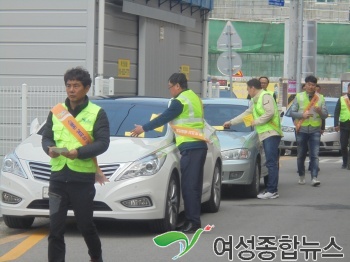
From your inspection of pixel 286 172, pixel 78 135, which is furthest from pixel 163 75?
pixel 78 135

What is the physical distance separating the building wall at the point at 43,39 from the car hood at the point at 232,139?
13.2 feet

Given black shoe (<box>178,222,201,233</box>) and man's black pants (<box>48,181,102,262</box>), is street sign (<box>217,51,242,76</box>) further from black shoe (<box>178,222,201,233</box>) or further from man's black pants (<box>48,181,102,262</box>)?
man's black pants (<box>48,181,102,262</box>)

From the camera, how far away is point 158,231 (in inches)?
426

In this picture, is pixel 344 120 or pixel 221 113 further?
pixel 344 120

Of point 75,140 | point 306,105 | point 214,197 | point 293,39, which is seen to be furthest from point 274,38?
point 75,140

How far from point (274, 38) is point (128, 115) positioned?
4419cm

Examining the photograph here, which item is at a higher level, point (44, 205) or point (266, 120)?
point (266, 120)

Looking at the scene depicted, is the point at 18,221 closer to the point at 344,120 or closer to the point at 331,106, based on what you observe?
the point at 344,120

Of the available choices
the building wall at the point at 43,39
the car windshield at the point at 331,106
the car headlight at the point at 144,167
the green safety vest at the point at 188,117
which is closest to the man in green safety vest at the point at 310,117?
the building wall at the point at 43,39

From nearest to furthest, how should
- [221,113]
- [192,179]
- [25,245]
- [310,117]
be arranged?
1. [25,245]
2. [192,179]
3. [221,113]
4. [310,117]

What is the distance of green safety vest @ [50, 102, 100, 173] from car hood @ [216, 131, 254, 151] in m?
6.65

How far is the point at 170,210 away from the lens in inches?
431

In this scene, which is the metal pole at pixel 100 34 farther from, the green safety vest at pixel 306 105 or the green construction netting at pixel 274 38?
the green construction netting at pixel 274 38

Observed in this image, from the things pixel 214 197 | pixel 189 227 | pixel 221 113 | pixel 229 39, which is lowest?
pixel 189 227
